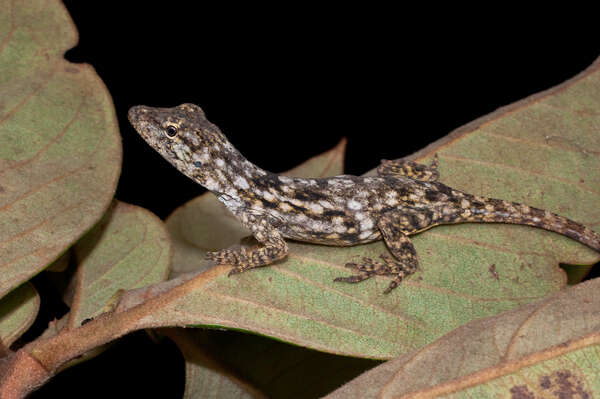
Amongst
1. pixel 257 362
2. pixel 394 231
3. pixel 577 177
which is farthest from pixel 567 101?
pixel 257 362

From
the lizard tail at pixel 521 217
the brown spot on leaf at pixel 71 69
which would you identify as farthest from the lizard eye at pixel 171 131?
the lizard tail at pixel 521 217

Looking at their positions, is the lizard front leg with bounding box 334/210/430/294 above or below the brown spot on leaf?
below

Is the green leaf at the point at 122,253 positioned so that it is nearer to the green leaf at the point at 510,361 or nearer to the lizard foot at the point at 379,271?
the lizard foot at the point at 379,271

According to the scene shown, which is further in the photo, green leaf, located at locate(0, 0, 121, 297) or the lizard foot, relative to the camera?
the lizard foot

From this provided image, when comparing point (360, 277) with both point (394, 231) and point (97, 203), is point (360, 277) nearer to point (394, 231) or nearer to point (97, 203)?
point (394, 231)

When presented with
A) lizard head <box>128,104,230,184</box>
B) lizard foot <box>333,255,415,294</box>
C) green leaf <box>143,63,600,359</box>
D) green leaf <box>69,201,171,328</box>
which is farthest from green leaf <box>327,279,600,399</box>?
lizard head <box>128,104,230,184</box>

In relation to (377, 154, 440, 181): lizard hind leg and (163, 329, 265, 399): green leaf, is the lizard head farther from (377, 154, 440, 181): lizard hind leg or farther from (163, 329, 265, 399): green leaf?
(163, 329, 265, 399): green leaf
